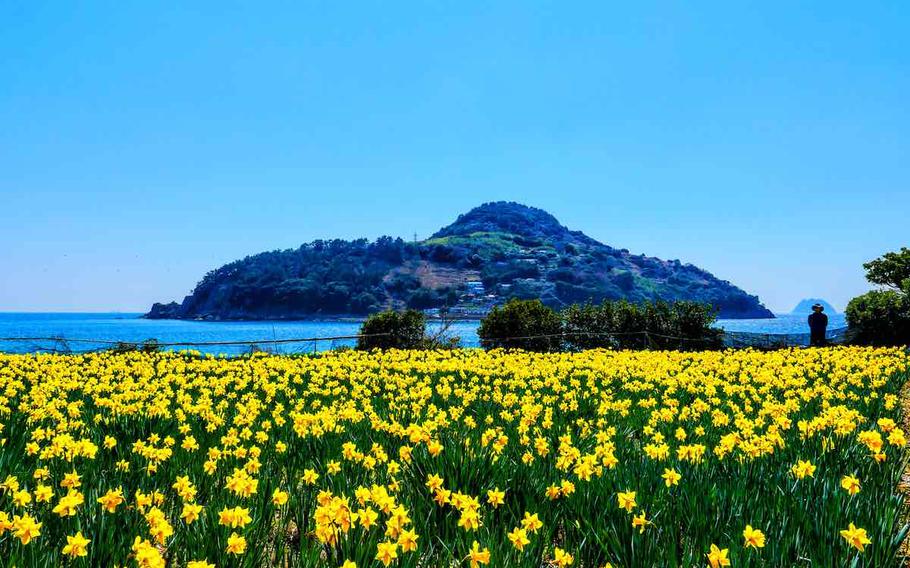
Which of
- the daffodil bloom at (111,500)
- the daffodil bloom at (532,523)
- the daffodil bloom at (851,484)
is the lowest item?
the daffodil bloom at (532,523)

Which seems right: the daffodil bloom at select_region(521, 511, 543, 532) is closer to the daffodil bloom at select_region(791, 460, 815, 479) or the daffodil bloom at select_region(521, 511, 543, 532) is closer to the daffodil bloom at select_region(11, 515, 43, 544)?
the daffodil bloom at select_region(791, 460, 815, 479)

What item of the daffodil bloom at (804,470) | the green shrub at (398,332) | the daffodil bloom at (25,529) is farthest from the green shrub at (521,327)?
the daffodil bloom at (25,529)

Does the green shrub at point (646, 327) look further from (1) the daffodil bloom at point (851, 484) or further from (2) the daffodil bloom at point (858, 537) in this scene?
(2) the daffodil bloom at point (858, 537)

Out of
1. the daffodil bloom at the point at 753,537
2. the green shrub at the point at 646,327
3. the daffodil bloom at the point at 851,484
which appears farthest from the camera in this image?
the green shrub at the point at 646,327

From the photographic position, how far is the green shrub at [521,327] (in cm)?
2345

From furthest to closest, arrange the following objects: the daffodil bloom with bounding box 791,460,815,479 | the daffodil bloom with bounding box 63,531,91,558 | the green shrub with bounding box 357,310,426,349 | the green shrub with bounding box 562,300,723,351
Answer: the green shrub with bounding box 562,300,723,351 < the green shrub with bounding box 357,310,426,349 < the daffodil bloom with bounding box 791,460,815,479 < the daffodil bloom with bounding box 63,531,91,558

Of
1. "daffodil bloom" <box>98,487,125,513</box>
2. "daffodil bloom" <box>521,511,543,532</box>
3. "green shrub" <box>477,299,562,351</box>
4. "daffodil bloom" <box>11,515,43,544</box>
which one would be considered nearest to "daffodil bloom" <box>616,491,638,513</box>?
"daffodil bloom" <box>521,511,543,532</box>

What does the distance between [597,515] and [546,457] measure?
1424 millimetres

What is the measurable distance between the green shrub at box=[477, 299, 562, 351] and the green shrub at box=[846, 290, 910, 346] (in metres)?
13.6

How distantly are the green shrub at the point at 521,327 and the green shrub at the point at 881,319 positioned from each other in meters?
13.6

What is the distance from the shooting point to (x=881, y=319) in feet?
82.8

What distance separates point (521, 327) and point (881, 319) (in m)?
15.6

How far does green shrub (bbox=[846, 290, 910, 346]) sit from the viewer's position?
24.6 m

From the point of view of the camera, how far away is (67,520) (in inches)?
131
